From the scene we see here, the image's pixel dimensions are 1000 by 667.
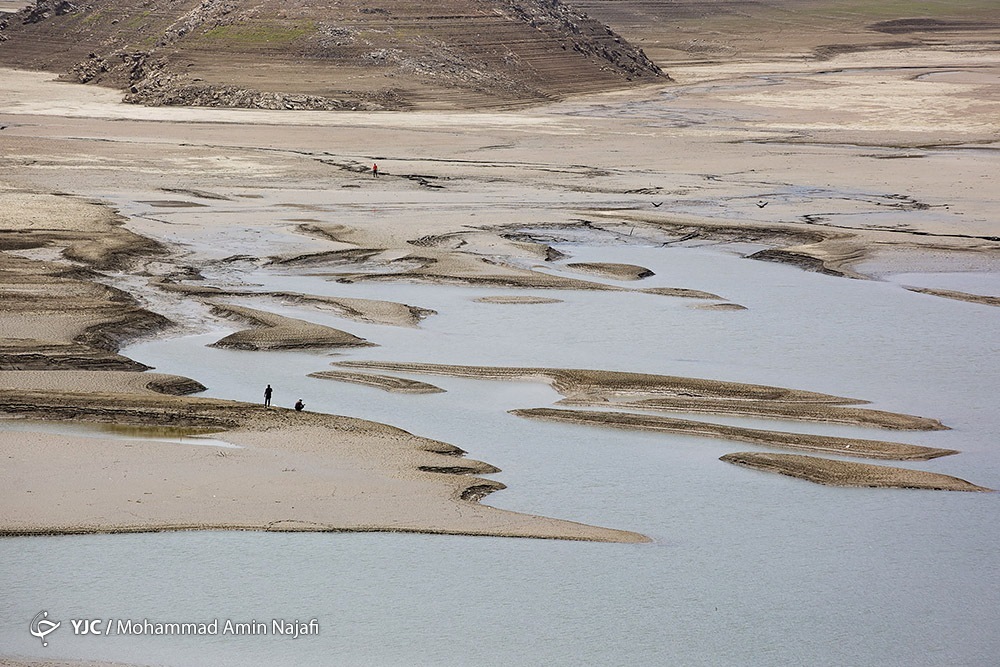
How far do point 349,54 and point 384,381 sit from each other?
3737 centimetres

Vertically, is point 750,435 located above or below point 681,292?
below

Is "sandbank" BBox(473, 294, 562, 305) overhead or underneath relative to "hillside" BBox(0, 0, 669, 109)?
underneath

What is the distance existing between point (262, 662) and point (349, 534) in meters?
2.43

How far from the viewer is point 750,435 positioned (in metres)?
14.0

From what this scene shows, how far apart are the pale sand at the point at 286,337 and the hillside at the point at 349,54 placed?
2978 centimetres

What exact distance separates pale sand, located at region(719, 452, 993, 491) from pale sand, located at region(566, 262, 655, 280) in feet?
28.8

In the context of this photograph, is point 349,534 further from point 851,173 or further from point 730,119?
point 730,119

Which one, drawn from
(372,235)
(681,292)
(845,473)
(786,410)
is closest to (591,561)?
(845,473)

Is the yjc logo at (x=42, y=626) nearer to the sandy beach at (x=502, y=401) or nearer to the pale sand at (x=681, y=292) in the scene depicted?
the sandy beach at (x=502, y=401)

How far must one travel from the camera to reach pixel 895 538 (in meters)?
11.5

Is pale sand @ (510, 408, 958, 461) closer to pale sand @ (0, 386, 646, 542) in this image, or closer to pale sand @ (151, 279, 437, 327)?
pale sand @ (0, 386, 646, 542)

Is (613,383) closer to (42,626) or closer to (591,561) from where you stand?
(591,561)

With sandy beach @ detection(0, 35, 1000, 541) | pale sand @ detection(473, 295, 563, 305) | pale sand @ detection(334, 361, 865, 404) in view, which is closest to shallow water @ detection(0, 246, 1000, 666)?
pale sand @ detection(334, 361, 865, 404)

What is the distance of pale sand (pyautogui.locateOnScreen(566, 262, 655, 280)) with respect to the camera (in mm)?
21969
